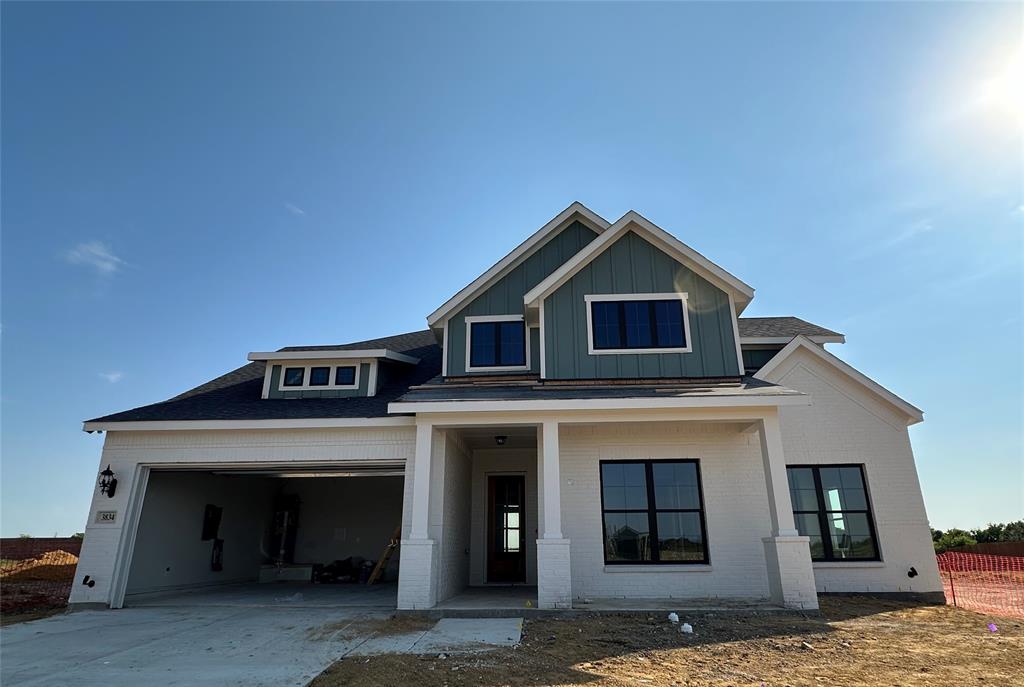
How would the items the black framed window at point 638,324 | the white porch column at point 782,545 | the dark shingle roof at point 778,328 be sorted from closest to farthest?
the white porch column at point 782,545, the black framed window at point 638,324, the dark shingle roof at point 778,328

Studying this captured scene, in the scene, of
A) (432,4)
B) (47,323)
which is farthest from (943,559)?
(47,323)

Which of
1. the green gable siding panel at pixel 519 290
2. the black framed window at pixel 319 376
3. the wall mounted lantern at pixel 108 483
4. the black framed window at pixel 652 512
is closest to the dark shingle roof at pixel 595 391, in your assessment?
the green gable siding panel at pixel 519 290

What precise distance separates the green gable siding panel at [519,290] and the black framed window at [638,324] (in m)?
1.52

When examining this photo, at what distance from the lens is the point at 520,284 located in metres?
12.4

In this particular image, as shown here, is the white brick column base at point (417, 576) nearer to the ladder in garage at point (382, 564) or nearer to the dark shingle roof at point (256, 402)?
the dark shingle roof at point (256, 402)

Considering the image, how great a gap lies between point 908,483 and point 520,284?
9.23 metres

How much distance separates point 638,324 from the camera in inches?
424

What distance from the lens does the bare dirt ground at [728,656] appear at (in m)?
4.90

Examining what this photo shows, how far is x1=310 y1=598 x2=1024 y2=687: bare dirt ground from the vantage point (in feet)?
16.1

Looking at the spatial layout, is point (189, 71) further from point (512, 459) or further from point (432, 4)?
point (512, 459)

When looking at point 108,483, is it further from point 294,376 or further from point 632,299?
point 632,299

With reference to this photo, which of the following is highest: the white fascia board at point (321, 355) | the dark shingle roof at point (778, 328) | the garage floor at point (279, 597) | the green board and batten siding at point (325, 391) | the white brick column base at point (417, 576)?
the dark shingle roof at point (778, 328)

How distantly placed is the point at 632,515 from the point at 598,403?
101 inches

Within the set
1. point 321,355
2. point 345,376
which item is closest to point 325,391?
point 345,376
